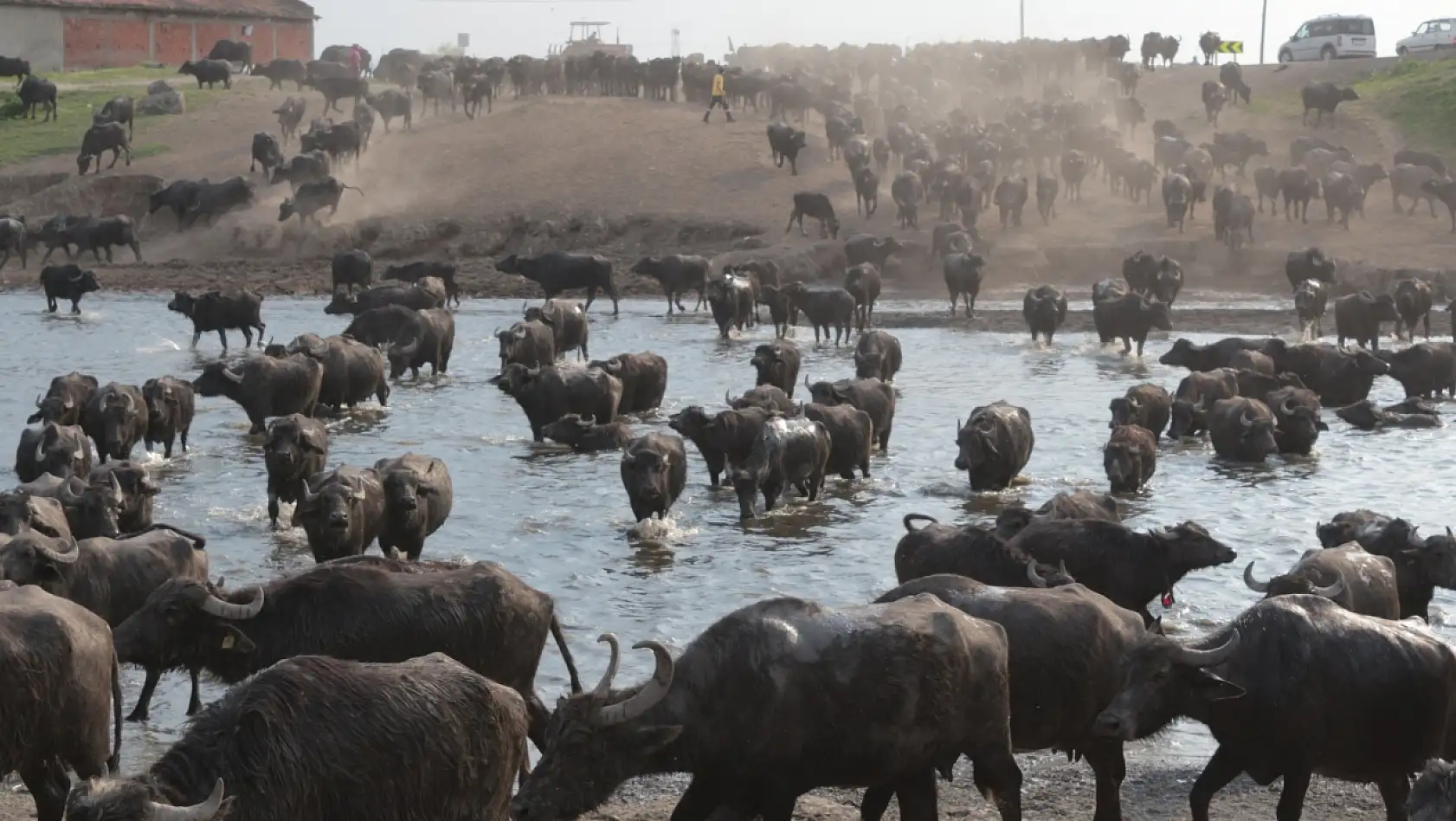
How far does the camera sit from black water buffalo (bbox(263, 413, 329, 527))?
14547 millimetres

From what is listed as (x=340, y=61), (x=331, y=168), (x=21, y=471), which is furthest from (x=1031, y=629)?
(x=340, y=61)

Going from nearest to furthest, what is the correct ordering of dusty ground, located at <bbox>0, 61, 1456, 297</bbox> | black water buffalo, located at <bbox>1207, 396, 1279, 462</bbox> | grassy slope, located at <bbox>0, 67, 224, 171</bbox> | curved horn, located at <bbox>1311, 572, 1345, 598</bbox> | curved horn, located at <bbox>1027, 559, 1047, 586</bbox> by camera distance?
curved horn, located at <bbox>1311, 572, 1345, 598</bbox>
curved horn, located at <bbox>1027, 559, 1047, 586</bbox>
black water buffalo, located at <bbox>1207, 396, 1279, 462</bbox>
dusty ground, located at <bbox>0, 61, 1456, 297</bbox>
grassy slope, located at <bbox>0, 67, 224, 171</bbox>

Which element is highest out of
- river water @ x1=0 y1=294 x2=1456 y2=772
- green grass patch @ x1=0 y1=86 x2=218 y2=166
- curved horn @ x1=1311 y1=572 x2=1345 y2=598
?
green grass patch @ x1=0 y1=86 x2=218 y2=166

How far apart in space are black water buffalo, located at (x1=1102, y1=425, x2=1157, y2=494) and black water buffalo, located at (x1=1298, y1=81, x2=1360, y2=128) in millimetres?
31802

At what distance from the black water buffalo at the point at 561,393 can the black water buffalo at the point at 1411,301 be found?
13.8 m

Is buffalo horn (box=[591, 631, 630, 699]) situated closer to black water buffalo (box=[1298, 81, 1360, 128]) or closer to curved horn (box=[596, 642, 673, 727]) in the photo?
curved horn (box=[596, 642, 673, 727])

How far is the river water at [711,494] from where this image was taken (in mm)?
12586

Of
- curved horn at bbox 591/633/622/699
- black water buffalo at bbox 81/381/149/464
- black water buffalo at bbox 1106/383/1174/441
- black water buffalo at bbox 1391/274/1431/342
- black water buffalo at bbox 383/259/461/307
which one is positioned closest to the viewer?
curved horn at bbox 591/633/622/699

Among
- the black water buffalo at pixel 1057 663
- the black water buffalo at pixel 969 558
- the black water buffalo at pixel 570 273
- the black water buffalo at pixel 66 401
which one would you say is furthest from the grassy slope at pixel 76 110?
the black water buffalo at pixel 1057 663

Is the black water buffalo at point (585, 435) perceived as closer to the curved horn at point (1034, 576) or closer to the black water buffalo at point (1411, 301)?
the curved horn at point (1034, 576)

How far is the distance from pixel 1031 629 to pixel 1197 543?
3054 mm

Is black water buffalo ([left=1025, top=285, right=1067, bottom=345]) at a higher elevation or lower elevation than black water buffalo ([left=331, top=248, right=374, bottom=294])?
lower

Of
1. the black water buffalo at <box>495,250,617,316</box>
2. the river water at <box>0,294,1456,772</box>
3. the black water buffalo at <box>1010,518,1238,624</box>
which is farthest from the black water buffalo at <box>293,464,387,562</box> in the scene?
the black water buffalo at <box>495,250,617,316</box>

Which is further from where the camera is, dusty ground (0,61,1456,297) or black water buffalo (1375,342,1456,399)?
dusty ground (0,61,1456,297)
